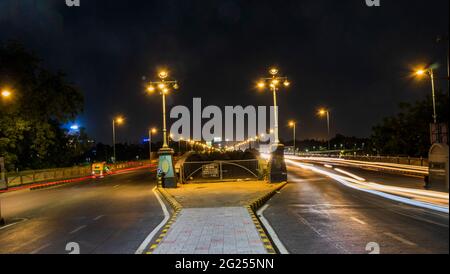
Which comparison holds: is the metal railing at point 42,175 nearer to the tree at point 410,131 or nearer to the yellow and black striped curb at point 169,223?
the yellow and black striped curb at point 169,223

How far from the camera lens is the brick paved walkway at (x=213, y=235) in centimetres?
909

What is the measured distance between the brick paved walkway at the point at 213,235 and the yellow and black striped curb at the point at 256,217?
0.13 meters

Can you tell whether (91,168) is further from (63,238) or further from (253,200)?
(63,238)

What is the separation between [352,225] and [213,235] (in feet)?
13.5

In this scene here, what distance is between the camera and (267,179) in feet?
100

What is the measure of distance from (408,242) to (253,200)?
9366mm

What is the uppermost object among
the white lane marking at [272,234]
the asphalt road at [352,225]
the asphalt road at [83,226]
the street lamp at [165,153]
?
the street lamp at [165,153]

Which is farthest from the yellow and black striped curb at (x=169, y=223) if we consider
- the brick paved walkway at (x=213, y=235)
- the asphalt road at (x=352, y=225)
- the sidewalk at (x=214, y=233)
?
the asphalt road at (x=352, y=225)

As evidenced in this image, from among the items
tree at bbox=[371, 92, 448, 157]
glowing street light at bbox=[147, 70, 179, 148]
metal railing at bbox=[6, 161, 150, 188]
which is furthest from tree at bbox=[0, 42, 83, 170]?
tree at bbox=[371, 92, 448, 157]

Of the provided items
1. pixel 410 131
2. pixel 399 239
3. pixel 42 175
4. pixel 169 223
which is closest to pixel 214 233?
pixel 169 223

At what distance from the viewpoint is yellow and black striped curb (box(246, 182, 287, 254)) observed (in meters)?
9.42
